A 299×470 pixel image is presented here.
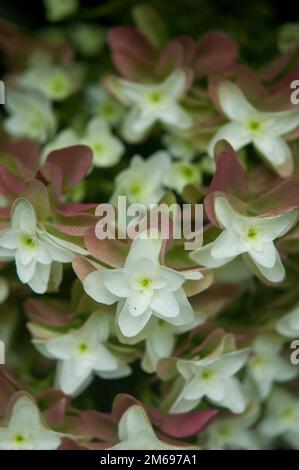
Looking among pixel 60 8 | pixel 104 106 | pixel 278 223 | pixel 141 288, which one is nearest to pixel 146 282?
pixel 141 288

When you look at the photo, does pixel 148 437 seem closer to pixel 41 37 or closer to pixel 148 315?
pixel 148 315

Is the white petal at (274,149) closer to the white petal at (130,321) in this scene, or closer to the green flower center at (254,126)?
the green flower center at (254,126)

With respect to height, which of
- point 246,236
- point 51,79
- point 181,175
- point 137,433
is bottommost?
point 137,433

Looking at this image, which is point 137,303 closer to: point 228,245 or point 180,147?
point 228,245

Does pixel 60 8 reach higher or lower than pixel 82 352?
higher

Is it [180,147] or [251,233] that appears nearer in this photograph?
[251,233]

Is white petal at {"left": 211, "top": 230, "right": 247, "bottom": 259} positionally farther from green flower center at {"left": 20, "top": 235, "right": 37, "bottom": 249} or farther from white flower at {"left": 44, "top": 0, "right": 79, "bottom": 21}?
white flower at {"left": 44, "top": 0, "right": 79, "bottom": 21}

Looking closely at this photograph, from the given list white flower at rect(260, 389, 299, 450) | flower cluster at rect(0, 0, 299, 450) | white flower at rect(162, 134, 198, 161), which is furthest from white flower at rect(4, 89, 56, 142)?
white flower at rect(260, 389, 299, 450)
